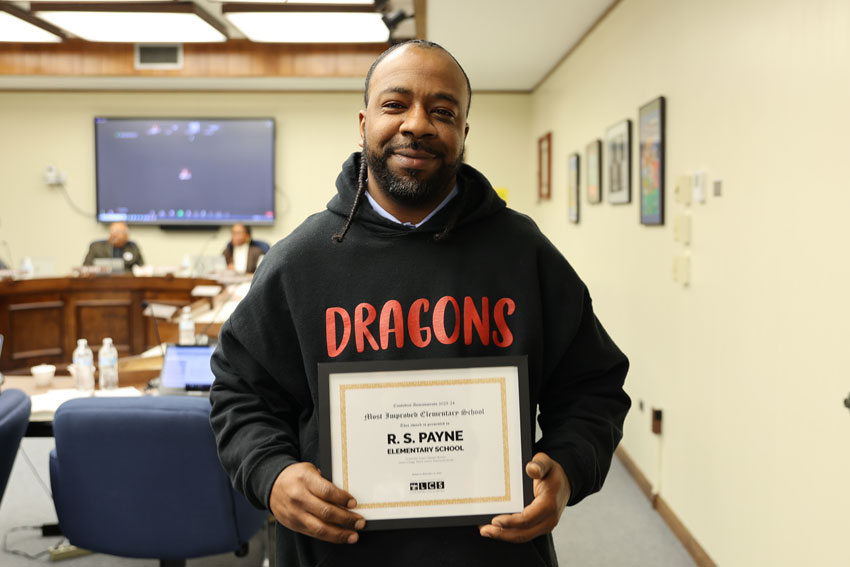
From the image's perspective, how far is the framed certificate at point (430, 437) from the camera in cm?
104

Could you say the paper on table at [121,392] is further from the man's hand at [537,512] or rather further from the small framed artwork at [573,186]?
the small framed artwork at [573,186]

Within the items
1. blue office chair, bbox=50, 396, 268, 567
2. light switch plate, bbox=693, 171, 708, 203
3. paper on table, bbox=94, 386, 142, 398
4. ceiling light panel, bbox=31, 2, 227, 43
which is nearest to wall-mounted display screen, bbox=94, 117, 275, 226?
ceiling light panel, bbox=31, 2, 227, 43

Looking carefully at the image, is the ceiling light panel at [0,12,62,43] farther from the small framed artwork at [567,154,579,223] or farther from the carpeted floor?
the small framed artwork at [567,154,579,223]

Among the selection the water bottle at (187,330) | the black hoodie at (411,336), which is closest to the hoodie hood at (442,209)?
the black hoodie at (411,336)

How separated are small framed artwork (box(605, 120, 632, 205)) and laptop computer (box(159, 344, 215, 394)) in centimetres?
244

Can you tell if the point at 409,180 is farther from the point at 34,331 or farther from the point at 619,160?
the point at 34,331

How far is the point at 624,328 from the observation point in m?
4.29

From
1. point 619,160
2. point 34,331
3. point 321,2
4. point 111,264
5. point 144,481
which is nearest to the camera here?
point 144,481

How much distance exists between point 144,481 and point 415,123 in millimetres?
1529

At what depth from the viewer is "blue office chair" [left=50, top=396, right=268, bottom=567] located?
207 cm

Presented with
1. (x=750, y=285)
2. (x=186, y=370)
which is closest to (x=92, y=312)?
(x=186, y=370)

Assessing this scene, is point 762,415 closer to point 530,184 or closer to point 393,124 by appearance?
point 393,124

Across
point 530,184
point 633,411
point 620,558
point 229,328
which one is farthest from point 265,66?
point 229,328

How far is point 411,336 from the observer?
108 cm
